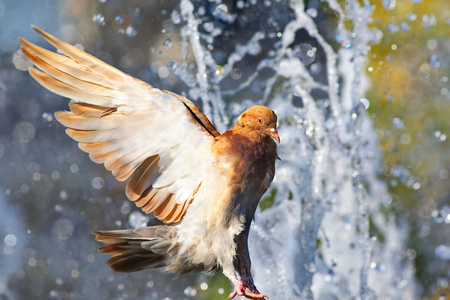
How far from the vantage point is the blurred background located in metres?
4.42

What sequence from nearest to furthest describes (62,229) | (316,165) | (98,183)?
1. (316,165)
2. (62,229)
3. (98,183)

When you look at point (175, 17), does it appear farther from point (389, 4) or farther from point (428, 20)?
point (428, 20)

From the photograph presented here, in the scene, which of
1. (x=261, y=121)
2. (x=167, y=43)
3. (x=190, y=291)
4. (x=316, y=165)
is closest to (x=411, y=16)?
(x=316, y=165)

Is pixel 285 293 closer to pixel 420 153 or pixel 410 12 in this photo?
pixel 420 153

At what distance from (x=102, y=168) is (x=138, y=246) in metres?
2.97

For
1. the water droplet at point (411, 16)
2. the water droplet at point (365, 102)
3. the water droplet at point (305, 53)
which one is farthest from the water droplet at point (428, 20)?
the water droplet at point (305, 53)

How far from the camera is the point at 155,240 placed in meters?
2.06

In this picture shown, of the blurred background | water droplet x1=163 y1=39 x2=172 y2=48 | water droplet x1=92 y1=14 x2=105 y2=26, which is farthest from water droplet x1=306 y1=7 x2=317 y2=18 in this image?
water droplet x1=92 y1=14 x2=105 y2=26

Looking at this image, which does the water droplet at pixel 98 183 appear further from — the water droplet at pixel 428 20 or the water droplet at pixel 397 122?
the water droplet at pixel 428 20

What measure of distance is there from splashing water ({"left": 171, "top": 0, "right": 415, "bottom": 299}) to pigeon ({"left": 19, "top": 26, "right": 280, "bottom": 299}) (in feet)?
5.02

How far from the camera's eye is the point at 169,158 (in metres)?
2.00

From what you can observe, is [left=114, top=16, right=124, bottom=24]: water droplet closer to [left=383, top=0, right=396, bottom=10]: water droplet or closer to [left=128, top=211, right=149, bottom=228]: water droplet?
[left=128, top=211, right=149, bottom=228]: water droplet

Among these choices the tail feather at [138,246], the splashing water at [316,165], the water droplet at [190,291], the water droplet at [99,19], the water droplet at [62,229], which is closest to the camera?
the tail feather at [138,246]

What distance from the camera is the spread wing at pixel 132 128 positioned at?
1985mm
